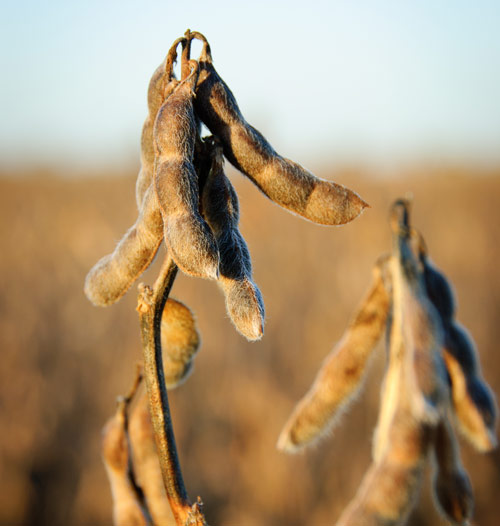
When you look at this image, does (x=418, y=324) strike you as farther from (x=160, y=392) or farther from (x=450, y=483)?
(x=160, y=392)

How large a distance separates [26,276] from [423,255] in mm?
7153

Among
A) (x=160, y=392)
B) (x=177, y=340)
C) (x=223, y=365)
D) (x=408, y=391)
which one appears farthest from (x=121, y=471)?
(x=223, y=365)

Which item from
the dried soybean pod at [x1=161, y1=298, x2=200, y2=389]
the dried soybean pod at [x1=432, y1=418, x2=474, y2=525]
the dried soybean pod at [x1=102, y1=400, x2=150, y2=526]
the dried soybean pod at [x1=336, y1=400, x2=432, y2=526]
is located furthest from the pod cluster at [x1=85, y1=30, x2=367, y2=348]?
the dried soybean pod at [x1=432, y1=418, x2=474, y2=525]

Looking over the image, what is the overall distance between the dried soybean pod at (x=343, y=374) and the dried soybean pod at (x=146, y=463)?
1.36 ft

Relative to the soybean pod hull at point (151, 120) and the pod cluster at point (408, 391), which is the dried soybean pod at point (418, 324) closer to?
the pod cluster at point (408, 391)

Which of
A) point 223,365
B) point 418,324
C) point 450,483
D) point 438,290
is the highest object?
point 223,365

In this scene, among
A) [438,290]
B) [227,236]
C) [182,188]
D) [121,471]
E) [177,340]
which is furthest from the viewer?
[438,290]

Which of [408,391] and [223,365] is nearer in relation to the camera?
[408,391]

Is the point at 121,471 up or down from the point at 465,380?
down

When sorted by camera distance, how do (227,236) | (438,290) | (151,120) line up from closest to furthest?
(227,236), (151,120), (438,290)

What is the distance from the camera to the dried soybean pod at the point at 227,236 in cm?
115

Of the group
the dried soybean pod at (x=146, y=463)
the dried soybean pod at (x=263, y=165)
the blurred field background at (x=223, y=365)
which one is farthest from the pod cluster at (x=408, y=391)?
the blurred field background at (x=223, y=365)

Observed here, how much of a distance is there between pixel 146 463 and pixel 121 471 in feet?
0.28

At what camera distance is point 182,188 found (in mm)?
1098
